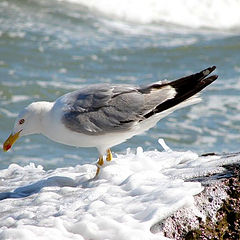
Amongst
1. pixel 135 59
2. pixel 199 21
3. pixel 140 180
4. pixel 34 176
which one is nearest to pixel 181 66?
pixel 135 59

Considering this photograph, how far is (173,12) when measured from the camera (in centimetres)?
1501

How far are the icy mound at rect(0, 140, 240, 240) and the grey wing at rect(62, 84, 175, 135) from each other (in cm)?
32

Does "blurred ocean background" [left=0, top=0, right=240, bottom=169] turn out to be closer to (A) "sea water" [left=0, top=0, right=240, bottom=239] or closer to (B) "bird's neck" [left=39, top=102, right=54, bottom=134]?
(A) "sea water" [left=0, top=0, right=240, bottom=239]

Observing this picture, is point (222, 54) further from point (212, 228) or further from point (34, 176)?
point (212, 228)

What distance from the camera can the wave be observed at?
14383mm

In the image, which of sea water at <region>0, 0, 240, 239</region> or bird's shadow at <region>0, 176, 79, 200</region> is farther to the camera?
bird's shadow at <region>0, 176, 79, 200</region>

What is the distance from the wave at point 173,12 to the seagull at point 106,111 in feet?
30.4

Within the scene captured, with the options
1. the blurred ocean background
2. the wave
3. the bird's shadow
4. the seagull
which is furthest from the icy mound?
the wave

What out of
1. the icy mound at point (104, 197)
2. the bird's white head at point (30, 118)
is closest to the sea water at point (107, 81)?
the icy mound at point (104, 197)

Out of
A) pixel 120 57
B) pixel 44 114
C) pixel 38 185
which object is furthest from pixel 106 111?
pixel 120 57

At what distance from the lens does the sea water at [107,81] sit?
4.19 m


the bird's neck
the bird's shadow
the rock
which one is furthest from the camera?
the bird's neck

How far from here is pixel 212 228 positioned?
382cm

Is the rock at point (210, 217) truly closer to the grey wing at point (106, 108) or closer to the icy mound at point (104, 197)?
the icy mound at point (104, 197)
